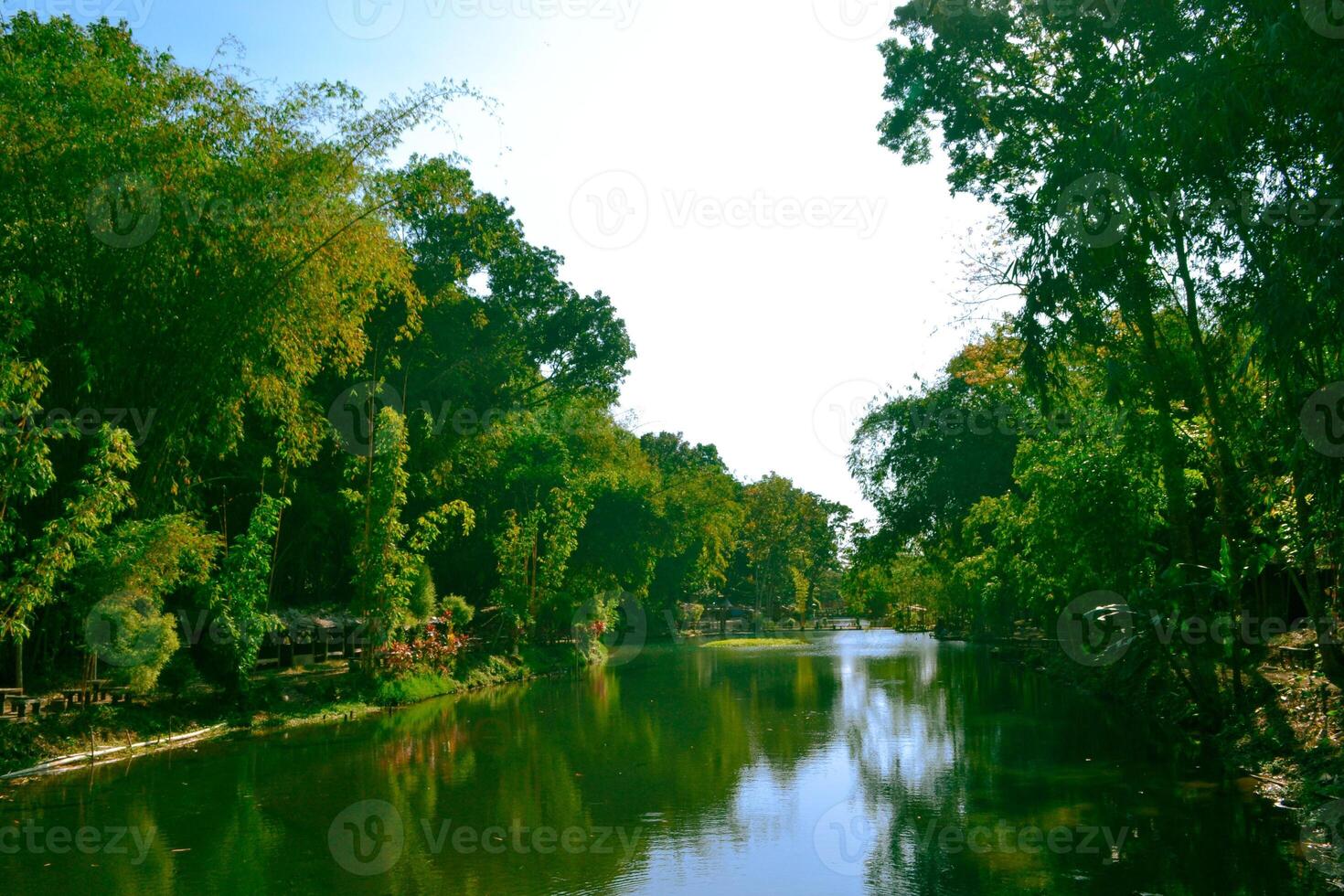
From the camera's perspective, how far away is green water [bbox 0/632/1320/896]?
23.0 ft

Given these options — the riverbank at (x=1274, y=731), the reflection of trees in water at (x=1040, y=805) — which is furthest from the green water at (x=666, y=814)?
the riverbank at (x=1274, y=731)

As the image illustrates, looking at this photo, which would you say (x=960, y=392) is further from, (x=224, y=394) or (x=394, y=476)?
(x=224, y=394)

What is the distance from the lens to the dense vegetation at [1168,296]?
22.8 feet

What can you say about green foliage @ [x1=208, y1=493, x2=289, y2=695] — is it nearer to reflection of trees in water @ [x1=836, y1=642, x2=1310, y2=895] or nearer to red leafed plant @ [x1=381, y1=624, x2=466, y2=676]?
red leafed plant @ [x1=381, y1=624, x2=466, y2=676]

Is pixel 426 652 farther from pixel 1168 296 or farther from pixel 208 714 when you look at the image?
pixel 1168 296

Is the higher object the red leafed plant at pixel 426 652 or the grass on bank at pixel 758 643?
the red leafed plant at pixel 426 652

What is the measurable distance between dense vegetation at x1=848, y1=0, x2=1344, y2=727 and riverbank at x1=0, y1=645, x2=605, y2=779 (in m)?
11.4

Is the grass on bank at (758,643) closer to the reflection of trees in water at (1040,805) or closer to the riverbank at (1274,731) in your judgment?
the reflection of trees in water at (1040,805)

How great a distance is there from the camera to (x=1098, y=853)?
7.39 meters

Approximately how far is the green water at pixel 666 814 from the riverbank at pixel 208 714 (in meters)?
0.63

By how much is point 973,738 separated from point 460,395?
17.5 metres

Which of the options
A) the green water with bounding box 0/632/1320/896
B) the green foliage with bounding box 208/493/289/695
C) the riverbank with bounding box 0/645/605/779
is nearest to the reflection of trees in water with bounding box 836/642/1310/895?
the green water with bounding box 0/632/1320/896

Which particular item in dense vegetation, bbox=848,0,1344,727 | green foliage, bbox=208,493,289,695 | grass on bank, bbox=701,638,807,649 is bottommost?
grass on bank, bbox=701,638,807,649

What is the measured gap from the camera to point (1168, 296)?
12586mm
